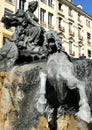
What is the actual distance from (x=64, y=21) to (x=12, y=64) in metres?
53.7

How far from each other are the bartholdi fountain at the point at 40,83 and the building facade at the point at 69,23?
148 ft

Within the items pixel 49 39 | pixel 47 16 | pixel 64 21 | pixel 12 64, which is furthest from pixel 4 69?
pixel 64 21

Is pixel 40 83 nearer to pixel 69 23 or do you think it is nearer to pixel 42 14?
pixel 42 14

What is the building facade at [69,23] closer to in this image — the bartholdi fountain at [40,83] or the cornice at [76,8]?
the cornice at [76,8]

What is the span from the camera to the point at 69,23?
66812 millimetres

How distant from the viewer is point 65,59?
881 centimetres

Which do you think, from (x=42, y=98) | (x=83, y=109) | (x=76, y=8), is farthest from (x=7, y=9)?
(x=83, y=109)

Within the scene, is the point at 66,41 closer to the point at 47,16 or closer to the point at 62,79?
the point at 47,16

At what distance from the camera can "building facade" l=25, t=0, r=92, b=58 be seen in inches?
2390

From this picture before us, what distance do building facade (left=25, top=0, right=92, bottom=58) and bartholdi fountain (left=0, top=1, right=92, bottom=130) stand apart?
4506cm

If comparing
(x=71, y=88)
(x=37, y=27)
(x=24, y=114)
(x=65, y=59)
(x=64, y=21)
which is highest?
(x=64, y=21)

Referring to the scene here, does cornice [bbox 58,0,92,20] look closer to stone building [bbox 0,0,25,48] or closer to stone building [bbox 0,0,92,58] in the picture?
stone building [bbox 0,0,92,58]

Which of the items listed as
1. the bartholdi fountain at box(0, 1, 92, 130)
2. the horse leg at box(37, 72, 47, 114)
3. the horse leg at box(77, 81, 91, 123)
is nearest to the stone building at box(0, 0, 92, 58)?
the bartholdi fountain at box(0, 1, 92, 130)

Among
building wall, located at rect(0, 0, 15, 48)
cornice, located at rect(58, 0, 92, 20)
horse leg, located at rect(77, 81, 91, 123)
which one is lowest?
horse leg, located at rect(77, 81, 91, 123)
